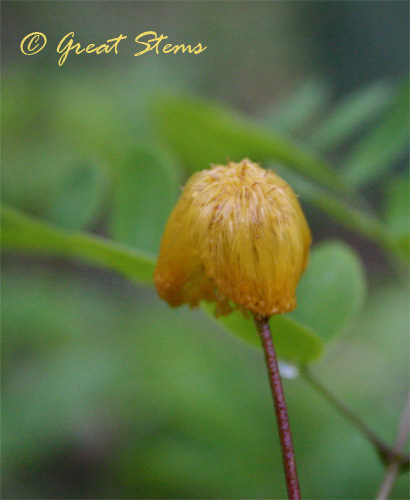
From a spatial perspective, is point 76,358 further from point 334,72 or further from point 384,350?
point 334,72

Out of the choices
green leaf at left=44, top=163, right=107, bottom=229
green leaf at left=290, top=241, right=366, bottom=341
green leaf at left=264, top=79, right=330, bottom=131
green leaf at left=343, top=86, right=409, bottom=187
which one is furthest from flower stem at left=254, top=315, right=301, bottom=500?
green leaf at left=264, top=79, right=330, bottom=131

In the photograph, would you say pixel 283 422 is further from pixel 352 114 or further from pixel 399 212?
pixel 352 114

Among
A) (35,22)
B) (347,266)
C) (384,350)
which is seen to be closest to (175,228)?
(347,266)

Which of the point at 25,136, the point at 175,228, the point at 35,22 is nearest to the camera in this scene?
the point at 175,228

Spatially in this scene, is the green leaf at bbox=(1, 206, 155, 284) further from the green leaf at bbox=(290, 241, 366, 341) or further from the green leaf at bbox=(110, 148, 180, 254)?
the green leaf at bbox=(290, 241, 366, 341)

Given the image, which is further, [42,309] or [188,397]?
[42,309]

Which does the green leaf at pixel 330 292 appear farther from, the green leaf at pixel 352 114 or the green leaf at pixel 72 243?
the green leaf at pixel 352 114
